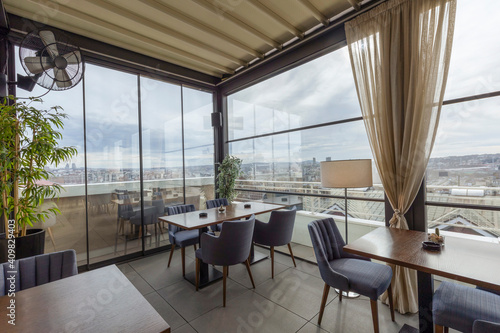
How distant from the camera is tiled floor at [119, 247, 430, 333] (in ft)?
6.83

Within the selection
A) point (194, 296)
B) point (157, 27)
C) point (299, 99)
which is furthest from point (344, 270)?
point (157, 27)

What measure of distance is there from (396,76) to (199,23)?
2506 millimetres

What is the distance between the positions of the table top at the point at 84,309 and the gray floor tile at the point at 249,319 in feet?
3.66

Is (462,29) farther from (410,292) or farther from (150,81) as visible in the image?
(150,81)

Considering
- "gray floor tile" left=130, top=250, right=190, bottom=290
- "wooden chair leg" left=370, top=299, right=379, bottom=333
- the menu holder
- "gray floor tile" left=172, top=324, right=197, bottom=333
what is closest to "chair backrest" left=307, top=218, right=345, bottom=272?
"wooden chair leg" left=370, top=299, right=379, bottom=333

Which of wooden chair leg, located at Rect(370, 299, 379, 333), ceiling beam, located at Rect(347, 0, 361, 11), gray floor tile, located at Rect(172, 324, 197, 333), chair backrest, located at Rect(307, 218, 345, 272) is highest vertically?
ceiling beam, located at Rect(347, 0, 361, 11)

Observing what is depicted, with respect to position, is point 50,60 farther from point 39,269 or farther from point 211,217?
point 211,217

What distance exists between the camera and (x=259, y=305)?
7.85ft

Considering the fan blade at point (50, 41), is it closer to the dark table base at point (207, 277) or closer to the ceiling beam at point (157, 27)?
the ceiling beam at point (157, 27)

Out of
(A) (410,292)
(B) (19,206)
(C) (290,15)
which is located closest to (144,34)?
(C) (290,15)

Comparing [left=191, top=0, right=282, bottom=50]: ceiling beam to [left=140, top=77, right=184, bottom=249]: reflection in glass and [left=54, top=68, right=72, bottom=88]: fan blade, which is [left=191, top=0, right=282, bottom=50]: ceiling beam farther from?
[left=140, top=77, right=184, bottom=249]: reflection in glass

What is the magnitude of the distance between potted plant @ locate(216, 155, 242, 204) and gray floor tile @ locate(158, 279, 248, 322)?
1936mm

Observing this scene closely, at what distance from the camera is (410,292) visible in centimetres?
226

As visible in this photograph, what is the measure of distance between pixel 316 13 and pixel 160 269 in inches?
159
